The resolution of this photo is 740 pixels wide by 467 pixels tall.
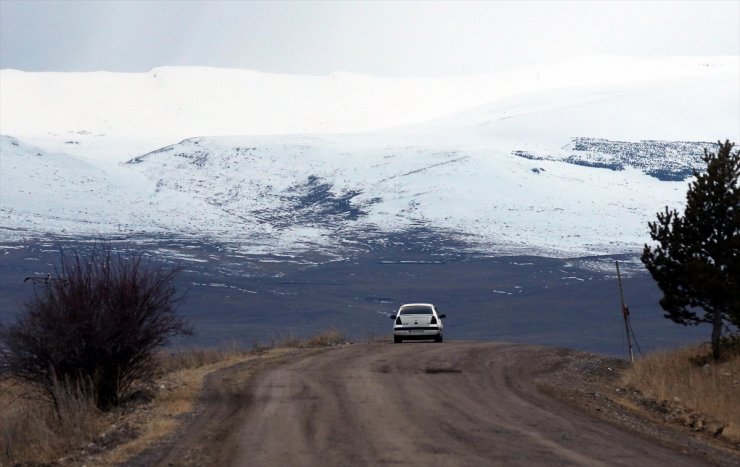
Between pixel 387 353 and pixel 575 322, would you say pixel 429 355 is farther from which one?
pixel 575 322

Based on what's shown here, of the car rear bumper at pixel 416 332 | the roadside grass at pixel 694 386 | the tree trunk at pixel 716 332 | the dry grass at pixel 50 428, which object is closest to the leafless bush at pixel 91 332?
the dry grass at pixel 50 428

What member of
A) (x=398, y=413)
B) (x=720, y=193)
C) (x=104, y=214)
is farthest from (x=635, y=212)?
(x=398, y=413)

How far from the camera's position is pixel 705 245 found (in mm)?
33156

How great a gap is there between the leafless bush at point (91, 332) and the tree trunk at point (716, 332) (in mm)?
17219

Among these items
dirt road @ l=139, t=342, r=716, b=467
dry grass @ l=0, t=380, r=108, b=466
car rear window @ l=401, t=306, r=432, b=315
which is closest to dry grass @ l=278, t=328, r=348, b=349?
car rear window @ l=401, t=306, r=432, b=315

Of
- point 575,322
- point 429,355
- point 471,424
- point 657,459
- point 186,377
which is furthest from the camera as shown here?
point 575,322

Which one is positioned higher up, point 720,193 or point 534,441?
point 720,193

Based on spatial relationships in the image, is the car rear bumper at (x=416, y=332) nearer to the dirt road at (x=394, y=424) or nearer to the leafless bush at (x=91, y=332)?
the dirt road at (x=394, y=424)

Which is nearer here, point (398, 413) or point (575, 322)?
point (398, 413)

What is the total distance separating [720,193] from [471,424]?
17787 mm

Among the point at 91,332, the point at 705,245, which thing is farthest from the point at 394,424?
the point at 705,245

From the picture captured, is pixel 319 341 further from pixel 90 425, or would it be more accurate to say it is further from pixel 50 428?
pixel 90 425

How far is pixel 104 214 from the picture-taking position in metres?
193

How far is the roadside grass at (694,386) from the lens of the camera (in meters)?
22.1
